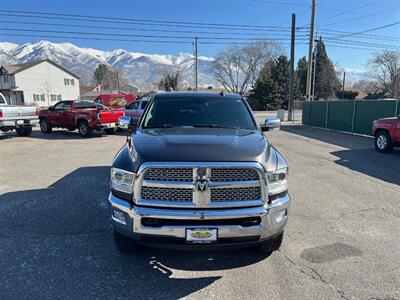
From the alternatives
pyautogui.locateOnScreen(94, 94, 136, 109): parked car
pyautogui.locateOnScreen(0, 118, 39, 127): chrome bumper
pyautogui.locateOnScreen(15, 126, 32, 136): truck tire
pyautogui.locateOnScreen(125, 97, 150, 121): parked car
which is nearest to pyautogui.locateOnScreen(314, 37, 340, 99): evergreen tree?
pyautogui.locateOnScreen(94, 94, 136, 109): parked car

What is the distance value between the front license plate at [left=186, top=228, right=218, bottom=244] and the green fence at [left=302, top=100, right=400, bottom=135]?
14.6 meters

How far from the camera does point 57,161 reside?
9.62m

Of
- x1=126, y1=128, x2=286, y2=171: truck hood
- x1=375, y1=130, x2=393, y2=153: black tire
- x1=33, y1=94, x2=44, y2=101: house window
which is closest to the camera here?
x1=126, y1=128, x2=286, y2=171: truck hood

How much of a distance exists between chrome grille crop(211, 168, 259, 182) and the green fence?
558 inches

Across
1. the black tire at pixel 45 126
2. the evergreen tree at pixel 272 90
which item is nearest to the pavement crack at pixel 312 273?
the black tire at pixel 45 126

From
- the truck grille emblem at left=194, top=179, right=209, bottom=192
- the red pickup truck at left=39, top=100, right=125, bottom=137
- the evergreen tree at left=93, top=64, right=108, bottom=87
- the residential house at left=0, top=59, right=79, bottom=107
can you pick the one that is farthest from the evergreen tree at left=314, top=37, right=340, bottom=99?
the evergreen tree at left=93, top=64, right=108, bottom=87

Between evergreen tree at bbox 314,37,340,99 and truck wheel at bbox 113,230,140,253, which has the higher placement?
evergreen tree at bbox 314,37,340,99

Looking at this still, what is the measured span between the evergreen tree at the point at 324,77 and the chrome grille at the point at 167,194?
6888 cm

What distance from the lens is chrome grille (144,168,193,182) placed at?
3074 mm

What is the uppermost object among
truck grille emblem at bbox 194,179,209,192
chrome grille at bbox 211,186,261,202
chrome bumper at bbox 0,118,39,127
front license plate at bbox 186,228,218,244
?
truck grille emblem at bbox 194,179,209,192

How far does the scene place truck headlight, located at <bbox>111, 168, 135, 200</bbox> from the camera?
318 cm

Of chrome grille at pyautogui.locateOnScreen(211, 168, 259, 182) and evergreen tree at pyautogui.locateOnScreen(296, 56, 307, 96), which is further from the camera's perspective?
evergreen tree at pyautogui.locateOnScreen(296, 56, 307, 96)

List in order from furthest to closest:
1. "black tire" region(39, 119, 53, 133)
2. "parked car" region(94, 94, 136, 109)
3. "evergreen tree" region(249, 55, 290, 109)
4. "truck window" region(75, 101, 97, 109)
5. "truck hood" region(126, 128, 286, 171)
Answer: "evergreen tree" region(249, 55, 290, 109)
"parked car" region(94, 94, 136, 109)
"black tire" region(39, 119, 53, 133)
"truck window" region(75, 101, 97, 109)
"truck hood" region(126, 128, 286, 171)

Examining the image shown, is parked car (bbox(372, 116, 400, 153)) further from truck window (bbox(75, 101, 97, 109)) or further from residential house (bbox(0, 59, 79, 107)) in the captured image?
residential house (bbox(0, 59, 79, 107))
